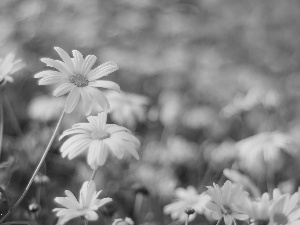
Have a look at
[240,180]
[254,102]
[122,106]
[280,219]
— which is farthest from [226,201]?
[254,102]

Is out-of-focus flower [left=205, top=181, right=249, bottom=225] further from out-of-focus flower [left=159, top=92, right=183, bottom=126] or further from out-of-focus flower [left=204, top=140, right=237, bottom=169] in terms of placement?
out-of-focus flower [left=159, top=92, right=183, bottom=126]

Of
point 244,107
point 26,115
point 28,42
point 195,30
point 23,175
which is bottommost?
point 23,175

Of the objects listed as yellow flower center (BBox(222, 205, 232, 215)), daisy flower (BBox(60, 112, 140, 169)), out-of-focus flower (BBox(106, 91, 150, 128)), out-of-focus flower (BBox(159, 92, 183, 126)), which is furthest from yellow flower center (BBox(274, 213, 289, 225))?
out-of-focus flower (BBox(159, 92, 183, 126))

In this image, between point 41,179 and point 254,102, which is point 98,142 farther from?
point 254,102

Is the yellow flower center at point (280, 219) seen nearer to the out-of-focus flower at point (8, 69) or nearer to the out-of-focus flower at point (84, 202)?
the out-of-focus flower at point (84, 202)

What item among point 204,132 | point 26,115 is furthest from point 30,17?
point 204,132

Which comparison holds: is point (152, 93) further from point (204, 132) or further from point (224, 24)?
point (224, 24)
